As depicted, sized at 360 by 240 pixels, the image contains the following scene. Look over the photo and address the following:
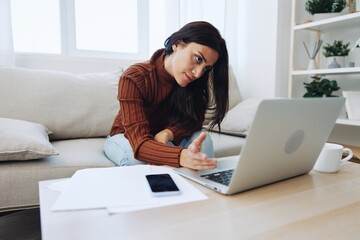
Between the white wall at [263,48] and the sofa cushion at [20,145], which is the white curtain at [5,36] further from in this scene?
the white wall at [263,48]

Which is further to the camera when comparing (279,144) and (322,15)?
(322,15)

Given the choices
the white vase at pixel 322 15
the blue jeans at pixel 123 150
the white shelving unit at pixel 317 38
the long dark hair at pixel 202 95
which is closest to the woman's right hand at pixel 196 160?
the blue jeans at pixel 123 150

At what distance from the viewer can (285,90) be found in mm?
2209

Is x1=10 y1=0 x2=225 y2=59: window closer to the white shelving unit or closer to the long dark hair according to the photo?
the white shelving unit

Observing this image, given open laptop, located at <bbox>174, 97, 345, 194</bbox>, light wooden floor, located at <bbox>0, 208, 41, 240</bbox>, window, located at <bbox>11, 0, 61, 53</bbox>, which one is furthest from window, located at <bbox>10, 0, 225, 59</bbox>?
open laptop, located at <bbox>174, 97, 345, 194</bbox>

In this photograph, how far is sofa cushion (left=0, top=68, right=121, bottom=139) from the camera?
1333 millimetres

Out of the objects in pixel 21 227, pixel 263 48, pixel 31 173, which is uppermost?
pixel 263 48

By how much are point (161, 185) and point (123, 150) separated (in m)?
0.46

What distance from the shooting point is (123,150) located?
1007mm

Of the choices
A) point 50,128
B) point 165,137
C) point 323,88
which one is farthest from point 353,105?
point 50,128

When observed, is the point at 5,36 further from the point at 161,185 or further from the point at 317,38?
the point at 317,38

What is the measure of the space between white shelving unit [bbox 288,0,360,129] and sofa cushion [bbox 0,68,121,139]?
4.25 feet

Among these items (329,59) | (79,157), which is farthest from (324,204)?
(329,59)

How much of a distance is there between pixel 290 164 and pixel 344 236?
244mm
